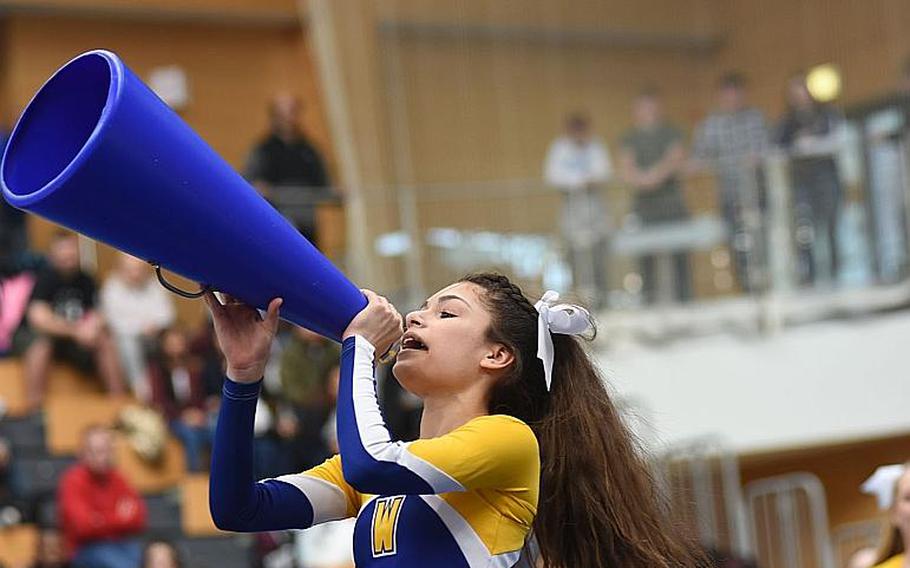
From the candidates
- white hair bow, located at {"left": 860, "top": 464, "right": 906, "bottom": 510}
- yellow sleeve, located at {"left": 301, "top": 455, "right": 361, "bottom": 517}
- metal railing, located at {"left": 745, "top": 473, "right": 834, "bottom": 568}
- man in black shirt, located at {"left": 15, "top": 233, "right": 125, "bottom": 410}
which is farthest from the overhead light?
yellow sleeve, located at {"left": 301, "top": 455, "right": 361, "bottom": 517}

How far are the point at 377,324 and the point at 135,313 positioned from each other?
285 inches

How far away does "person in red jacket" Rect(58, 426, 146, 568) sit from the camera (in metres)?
8.38

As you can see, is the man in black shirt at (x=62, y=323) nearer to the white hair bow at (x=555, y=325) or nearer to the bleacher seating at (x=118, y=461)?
the bleacher seating at (x=118, y=461)

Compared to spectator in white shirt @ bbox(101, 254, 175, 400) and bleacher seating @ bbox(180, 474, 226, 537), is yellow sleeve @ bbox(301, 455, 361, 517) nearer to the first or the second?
bleacher seating @ bbox(180, 474, 226, 537)

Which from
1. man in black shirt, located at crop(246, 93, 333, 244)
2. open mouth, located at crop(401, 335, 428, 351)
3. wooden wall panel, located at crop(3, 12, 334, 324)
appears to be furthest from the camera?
wooden wall panel, located at crop(3, 12, 334, 324)

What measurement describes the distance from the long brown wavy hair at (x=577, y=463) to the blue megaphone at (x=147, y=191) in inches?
17.3

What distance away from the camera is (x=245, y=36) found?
14078mm

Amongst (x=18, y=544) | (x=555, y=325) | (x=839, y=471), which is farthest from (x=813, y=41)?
(x=555, y=325)

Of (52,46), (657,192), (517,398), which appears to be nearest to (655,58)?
(657,192)

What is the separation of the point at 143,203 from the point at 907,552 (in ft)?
8.48

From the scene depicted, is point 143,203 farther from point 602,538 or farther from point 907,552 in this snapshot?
point 907,552

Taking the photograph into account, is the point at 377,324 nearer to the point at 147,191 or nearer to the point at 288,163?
the point at 147,191

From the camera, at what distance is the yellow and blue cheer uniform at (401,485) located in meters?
2.77

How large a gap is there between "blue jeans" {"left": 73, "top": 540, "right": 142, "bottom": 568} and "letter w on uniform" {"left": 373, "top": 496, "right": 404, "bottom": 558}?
562 cm
